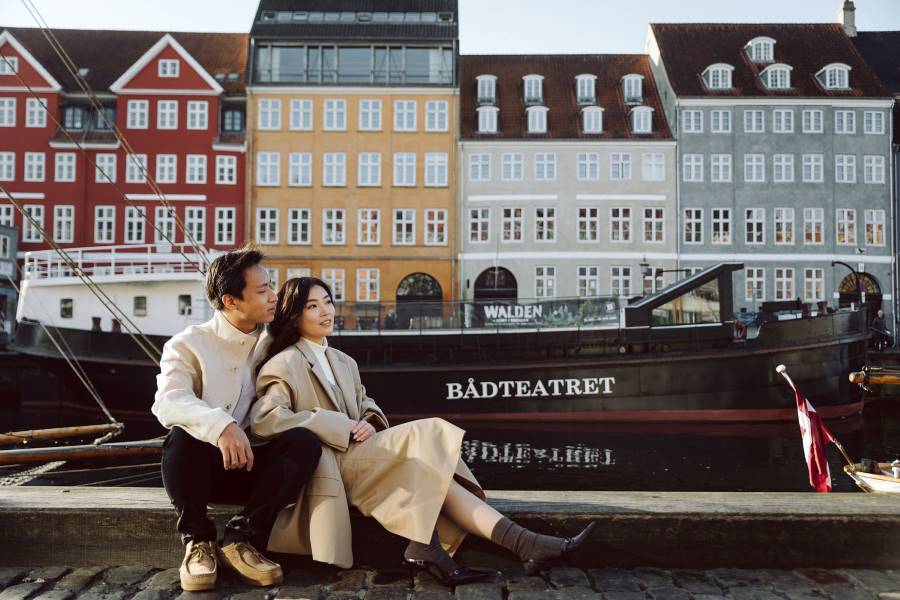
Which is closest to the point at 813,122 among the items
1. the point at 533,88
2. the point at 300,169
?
the point at 533,88

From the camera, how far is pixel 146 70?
29438 mm

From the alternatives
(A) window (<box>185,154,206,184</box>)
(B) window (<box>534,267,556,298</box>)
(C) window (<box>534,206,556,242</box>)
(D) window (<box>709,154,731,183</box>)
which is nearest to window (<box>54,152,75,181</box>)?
(A) window (<box>185,154,206,184</box>)

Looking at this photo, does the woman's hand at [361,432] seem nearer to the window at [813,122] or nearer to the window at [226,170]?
the window at [226,170]

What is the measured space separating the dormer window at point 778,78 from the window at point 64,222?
2579cm

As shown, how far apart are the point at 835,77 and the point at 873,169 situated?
3678 millimetres

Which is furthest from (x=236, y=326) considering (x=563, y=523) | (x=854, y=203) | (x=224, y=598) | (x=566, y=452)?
(x=854, y=203)

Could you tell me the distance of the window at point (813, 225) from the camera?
29.7 metres

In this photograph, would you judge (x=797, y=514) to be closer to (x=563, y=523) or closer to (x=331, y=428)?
(x=563, y=523)

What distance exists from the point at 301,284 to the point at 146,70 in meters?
29.1

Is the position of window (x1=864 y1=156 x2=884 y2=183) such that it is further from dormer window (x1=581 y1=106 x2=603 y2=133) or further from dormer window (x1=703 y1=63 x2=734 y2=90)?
dormer window (x1=581 y1=106 x2=603 y2=133)

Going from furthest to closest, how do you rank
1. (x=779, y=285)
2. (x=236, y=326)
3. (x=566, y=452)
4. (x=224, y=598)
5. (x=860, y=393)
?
(x=779, y=285) < (x=860, y=393) < (x=566, y=452) < (x=236, y=326) < (x=224, y=598)

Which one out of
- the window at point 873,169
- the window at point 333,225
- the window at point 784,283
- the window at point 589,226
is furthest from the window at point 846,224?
the window at point 333,225

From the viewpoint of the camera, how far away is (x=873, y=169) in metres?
29.9

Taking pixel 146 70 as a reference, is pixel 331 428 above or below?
below
